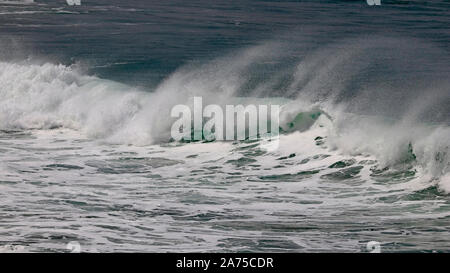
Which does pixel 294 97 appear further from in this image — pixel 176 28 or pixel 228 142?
pixel 176 28

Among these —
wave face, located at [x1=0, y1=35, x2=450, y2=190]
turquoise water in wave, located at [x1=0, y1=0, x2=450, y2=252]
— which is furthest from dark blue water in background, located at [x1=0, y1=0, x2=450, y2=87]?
wave face, located at [x1=0, y1=35, x2=450, y2=190]

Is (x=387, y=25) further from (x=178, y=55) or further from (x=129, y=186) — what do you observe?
(x=129, y=186)

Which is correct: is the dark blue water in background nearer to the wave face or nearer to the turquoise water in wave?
the turquoise water in wave

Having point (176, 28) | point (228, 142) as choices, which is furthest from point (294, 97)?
point (176, 28)

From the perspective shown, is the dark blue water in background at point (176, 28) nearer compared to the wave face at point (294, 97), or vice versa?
the wave face at point (294, 97)

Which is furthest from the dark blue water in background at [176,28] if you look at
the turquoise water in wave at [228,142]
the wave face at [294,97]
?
the wave face at [294,97]

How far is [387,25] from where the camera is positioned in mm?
44906

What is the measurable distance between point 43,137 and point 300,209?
10149 millimetres

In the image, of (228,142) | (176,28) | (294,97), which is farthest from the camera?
(176,28)

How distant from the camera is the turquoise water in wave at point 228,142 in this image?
20.2m

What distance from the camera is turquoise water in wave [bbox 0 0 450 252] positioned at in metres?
20.2

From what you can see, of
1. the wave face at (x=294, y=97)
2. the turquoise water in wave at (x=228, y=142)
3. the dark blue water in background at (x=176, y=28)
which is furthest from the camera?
the dark blue water in background at (x=176, y=28)

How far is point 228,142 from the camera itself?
93.7 ft

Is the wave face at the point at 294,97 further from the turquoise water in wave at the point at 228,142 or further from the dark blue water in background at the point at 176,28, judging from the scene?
the dark blue water in background at the point at 176,28
